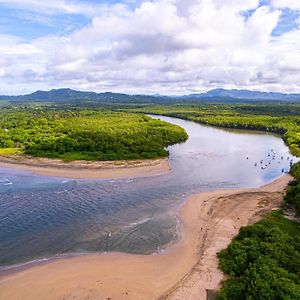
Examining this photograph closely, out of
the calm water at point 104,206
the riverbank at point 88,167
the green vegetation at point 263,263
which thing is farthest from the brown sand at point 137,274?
the riverbank at point 88,167

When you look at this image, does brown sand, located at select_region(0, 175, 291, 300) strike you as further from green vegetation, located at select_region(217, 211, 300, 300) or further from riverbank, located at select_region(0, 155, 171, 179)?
riverbank, located at select_region(0, 155, 171, 179)

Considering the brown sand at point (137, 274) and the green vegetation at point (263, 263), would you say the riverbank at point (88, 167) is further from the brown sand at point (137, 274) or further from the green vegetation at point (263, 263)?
the green vegetation at point (263, 263)

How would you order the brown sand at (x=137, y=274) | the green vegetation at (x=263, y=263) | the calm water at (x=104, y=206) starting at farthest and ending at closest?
the calm water at (x=104, y=206)
the brown sand at (x=137, y=274)
the green vegetation at (x=263, y=263)

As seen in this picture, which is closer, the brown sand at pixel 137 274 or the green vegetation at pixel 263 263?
the green vegetation at pixel 263 263

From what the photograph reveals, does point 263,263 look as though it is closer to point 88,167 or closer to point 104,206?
point 104,206

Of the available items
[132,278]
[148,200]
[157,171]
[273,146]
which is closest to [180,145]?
[273,146]

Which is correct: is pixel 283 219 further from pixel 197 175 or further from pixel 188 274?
pixel 197 175

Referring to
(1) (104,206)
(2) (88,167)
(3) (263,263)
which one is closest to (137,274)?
(3) (263,263)
